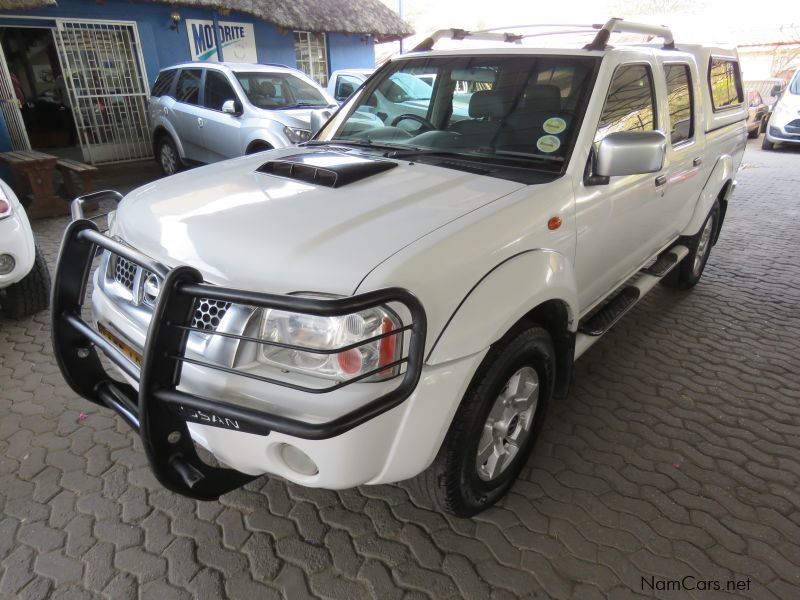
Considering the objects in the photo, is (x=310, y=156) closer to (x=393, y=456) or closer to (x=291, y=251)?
(x=291, y=251)

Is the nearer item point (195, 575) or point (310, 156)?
point (195, 575)

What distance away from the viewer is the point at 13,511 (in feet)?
7.74

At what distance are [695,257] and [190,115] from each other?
7.05 m

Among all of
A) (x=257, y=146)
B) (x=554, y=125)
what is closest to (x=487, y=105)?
(x=554, y=125)

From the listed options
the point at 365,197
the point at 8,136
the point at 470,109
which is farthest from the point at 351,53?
the point at 365,197

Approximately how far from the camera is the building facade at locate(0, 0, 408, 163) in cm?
908

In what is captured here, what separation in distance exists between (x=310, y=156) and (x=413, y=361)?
146cm

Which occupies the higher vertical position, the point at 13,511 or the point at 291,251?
the point at 291,251

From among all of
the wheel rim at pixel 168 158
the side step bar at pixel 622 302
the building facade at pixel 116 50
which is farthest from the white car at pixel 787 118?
the wheel rim at pixel 168 158

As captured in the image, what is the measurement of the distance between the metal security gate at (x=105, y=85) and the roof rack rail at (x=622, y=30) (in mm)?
9772

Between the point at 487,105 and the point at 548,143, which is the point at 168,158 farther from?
the point at 548,143

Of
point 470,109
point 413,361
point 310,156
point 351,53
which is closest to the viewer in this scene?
point 413,361

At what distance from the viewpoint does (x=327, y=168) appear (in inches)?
90.9

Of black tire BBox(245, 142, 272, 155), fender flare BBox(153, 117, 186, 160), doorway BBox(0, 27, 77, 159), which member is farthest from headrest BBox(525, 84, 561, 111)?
doorway BBox(0, 27, 77, 159)
